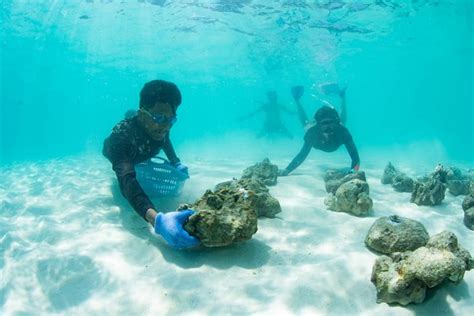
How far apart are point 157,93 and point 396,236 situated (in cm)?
429

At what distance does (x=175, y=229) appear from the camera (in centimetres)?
366

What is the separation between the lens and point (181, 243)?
3.68m

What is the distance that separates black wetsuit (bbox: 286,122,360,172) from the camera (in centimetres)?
1009

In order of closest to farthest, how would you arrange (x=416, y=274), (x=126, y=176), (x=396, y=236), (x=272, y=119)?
1. (x=416, y=274)
2. (x=396, y=236)
3. (x=126, y=176)
4. (x=272, y=119)

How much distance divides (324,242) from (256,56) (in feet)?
111

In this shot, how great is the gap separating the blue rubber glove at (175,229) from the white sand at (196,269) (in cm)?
35

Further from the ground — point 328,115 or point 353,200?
point 328,115

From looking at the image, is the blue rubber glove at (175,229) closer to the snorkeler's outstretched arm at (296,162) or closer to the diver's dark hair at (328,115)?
the snorkeler's outstretched arm at (296,162)

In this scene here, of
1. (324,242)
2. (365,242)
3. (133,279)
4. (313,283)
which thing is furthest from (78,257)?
(365,242)

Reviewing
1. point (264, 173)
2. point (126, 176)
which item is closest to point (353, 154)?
point (264, 173)

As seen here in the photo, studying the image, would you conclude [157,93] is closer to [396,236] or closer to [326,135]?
[396,236]

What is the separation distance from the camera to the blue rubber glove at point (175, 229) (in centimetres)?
366

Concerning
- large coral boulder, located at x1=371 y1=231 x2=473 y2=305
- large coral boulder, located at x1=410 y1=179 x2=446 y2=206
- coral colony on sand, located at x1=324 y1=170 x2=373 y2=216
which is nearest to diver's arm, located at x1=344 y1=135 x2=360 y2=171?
large coral boulder, located at x1=410 y1=179 x2=446 y2=206

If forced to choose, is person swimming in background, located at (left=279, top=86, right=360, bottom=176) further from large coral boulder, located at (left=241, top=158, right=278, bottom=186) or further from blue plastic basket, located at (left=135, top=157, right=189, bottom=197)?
blue plastic basket, located at (left=135, top=157, right=189, bottom=197)
